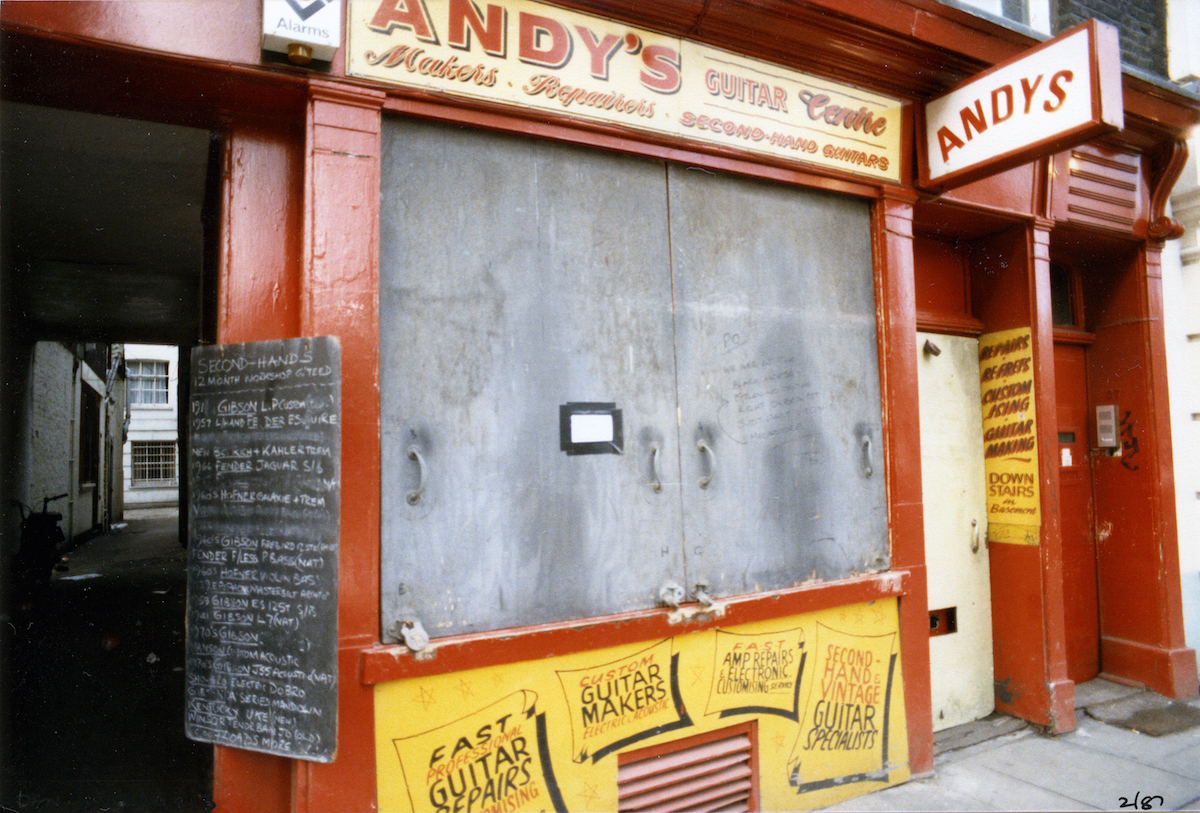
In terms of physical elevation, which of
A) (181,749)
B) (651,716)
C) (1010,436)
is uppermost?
(1010,436)

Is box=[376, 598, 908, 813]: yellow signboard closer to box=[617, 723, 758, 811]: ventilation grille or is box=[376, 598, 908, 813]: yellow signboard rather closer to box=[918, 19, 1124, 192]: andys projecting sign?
box=[617, 723, 758, 811]: ventilation grille

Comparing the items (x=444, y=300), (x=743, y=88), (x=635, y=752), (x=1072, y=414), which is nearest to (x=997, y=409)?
(x=1072, y=414)

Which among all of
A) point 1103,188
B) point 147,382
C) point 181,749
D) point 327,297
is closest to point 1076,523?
point 1103,188

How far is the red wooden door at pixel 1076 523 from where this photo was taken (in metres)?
5.45

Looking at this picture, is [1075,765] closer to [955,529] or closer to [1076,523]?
[955,529]

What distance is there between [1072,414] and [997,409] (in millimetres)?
1162

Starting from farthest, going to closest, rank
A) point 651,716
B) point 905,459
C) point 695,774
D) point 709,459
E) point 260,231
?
point 905,459, point 709,459, point 695,774, point 651,716, point 260,231

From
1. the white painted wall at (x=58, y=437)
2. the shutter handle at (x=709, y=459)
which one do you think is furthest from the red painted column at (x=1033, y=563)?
the white painted wall at (x=58, y=437)

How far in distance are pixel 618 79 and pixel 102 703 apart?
549 cm

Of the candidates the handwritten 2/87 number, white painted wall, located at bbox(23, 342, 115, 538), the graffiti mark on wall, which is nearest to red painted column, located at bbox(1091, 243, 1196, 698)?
the graffiti mark on wall

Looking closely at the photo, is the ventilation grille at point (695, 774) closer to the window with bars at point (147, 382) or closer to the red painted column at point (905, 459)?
the red painted column at point (905, 459)

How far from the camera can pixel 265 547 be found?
2730mm

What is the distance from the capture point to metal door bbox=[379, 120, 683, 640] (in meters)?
3.00

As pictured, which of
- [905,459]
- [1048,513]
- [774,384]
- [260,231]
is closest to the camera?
[260,231]
